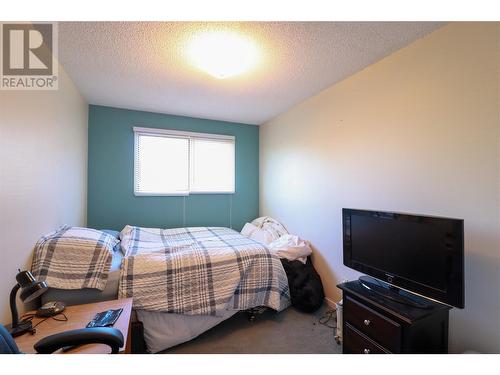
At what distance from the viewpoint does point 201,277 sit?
1.89 meters

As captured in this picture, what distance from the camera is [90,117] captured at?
2.98 meters

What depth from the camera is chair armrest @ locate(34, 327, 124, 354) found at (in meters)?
0.91

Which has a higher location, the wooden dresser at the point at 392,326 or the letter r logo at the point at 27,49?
the letter r logo at the point at 27,49

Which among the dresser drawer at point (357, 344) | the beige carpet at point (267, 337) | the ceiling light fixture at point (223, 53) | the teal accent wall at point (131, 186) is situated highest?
the ceiling light fixture at point (223, 53)

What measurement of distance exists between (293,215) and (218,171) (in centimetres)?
153

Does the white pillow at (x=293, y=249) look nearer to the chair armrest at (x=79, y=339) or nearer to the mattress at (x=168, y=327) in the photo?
the mattress at (x=168, y=327)

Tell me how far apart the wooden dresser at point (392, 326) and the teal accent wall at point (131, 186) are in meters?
2.57

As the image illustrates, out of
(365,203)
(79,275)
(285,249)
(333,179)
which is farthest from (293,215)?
(79,275)

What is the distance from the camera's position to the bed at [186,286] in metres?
1.70

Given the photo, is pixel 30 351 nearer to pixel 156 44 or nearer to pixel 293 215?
pixel 156 44

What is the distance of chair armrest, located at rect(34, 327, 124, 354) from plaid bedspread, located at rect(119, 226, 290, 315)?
76 cm

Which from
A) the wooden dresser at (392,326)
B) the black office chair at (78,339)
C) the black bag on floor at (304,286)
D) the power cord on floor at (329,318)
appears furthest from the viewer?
the black bag on floor at (304,286)
